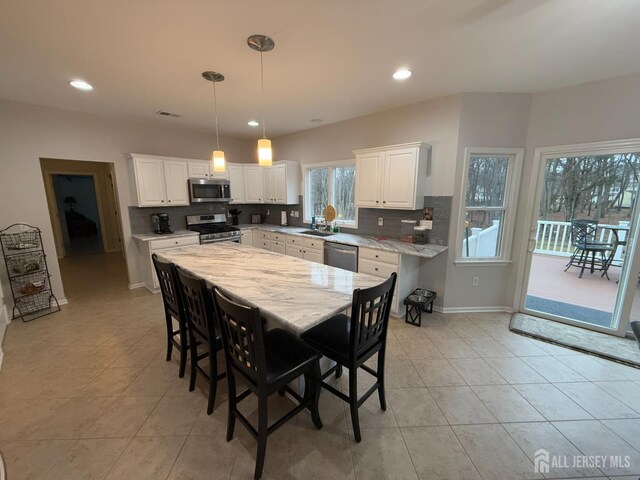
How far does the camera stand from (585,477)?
1534mm

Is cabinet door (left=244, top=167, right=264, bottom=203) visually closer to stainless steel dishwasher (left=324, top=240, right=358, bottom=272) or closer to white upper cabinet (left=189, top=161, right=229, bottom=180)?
white upper cabinet (left=189, top=161, right=229, bottom=180)

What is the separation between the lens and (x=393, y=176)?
350cm

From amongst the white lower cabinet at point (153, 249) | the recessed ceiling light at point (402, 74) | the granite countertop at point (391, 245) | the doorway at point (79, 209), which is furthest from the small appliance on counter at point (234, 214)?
the doorway at point (79, 209)

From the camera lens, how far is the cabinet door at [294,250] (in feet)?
14.7

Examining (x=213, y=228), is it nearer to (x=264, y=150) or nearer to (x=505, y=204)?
(x=264, y=150)

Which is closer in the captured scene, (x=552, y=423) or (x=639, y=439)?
(x=639, y=439)

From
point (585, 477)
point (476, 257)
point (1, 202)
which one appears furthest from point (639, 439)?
point (1, 202)

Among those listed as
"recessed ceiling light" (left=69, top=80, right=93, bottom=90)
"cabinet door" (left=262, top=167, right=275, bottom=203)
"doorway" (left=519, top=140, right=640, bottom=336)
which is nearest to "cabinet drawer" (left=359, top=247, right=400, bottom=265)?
"doorway" (left=519, top=140, right=640, bottom=336)

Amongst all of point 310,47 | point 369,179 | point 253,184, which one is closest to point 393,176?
point 369,179

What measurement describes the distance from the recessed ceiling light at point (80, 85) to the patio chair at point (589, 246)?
5.84m

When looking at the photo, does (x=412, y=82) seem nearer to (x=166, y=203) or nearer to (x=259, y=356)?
(x=259, y=356)

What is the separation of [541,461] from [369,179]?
10.4 feet

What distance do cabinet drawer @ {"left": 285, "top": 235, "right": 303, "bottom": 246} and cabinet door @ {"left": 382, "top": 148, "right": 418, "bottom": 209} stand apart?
5.20ft

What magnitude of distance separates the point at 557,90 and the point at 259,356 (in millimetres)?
4051
